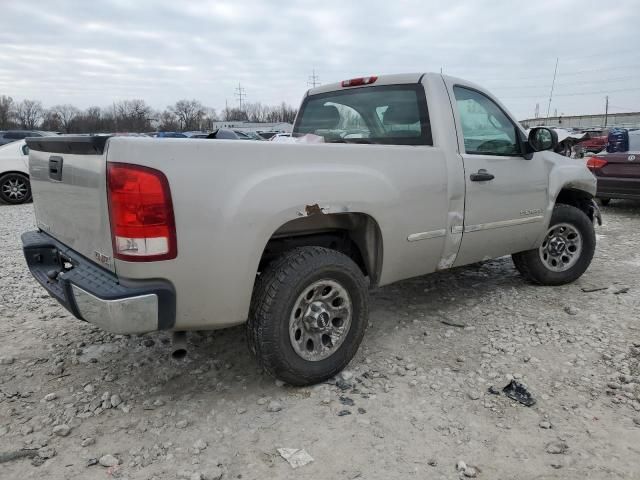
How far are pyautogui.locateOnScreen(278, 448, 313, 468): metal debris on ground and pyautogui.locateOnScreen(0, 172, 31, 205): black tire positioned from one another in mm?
10270

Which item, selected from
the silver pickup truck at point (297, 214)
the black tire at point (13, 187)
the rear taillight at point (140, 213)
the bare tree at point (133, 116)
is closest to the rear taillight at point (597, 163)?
the silver pickup truck at point (297, 214)

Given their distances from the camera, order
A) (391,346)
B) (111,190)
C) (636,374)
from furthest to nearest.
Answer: (391,346) → (636,374) → (111,190)

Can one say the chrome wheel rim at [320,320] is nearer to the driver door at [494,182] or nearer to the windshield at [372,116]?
the driver door at [494,182]

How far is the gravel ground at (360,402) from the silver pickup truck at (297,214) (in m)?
0.39

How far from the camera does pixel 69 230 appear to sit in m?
2.84

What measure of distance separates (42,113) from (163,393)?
109 metres

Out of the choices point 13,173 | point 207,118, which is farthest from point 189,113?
point 13,173

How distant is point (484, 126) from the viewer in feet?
13.1

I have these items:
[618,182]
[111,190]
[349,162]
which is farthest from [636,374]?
[618,182]

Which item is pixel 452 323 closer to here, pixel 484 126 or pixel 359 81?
pixel 484 126

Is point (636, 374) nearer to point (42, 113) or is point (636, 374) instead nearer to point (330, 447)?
point (330, 447)

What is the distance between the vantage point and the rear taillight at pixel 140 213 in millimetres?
2271

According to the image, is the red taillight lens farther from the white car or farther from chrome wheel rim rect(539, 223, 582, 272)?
the white car

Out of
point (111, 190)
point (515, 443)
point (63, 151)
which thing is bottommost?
point (515, 443)
